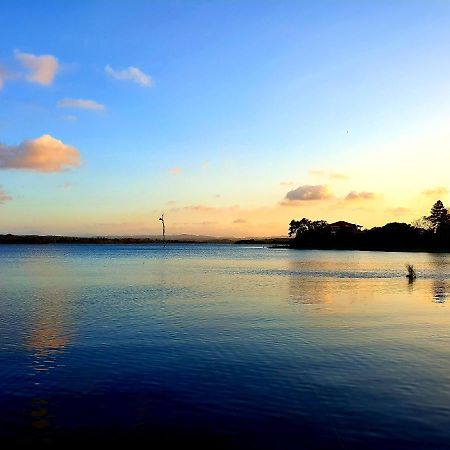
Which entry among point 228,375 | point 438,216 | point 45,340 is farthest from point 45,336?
point 438,216

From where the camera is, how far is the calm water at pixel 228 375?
12.1m

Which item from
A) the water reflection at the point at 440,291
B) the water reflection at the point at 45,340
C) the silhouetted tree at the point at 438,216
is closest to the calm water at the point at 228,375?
the water reflection at the point at 45,340

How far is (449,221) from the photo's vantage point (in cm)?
18012

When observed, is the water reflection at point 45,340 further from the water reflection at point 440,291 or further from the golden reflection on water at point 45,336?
the water reflection at point 440,291

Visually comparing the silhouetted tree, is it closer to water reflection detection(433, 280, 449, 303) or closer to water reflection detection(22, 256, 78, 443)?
water reflection detection(433, 280, 449, 303)

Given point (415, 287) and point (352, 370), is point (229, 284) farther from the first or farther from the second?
point (352, 370)

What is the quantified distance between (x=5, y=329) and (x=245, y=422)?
18622 mm

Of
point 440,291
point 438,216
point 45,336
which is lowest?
point 45,336

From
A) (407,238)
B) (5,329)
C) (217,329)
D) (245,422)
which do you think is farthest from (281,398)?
(407,238)

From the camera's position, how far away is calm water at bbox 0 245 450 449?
12086 millimetres

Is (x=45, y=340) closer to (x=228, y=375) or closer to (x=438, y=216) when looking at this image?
(x=228, y=375)

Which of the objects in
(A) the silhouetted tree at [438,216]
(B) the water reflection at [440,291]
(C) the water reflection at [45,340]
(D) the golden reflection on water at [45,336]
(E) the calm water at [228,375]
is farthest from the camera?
(A) the silhouetted tree at [438,216]

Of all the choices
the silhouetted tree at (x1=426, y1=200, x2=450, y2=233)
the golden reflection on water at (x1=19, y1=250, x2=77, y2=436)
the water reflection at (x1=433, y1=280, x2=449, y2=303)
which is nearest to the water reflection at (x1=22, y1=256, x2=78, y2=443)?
the golden reflection on water at (x1=19, y1=250, x2=77, y2=436)

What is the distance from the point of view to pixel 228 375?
1711cm
